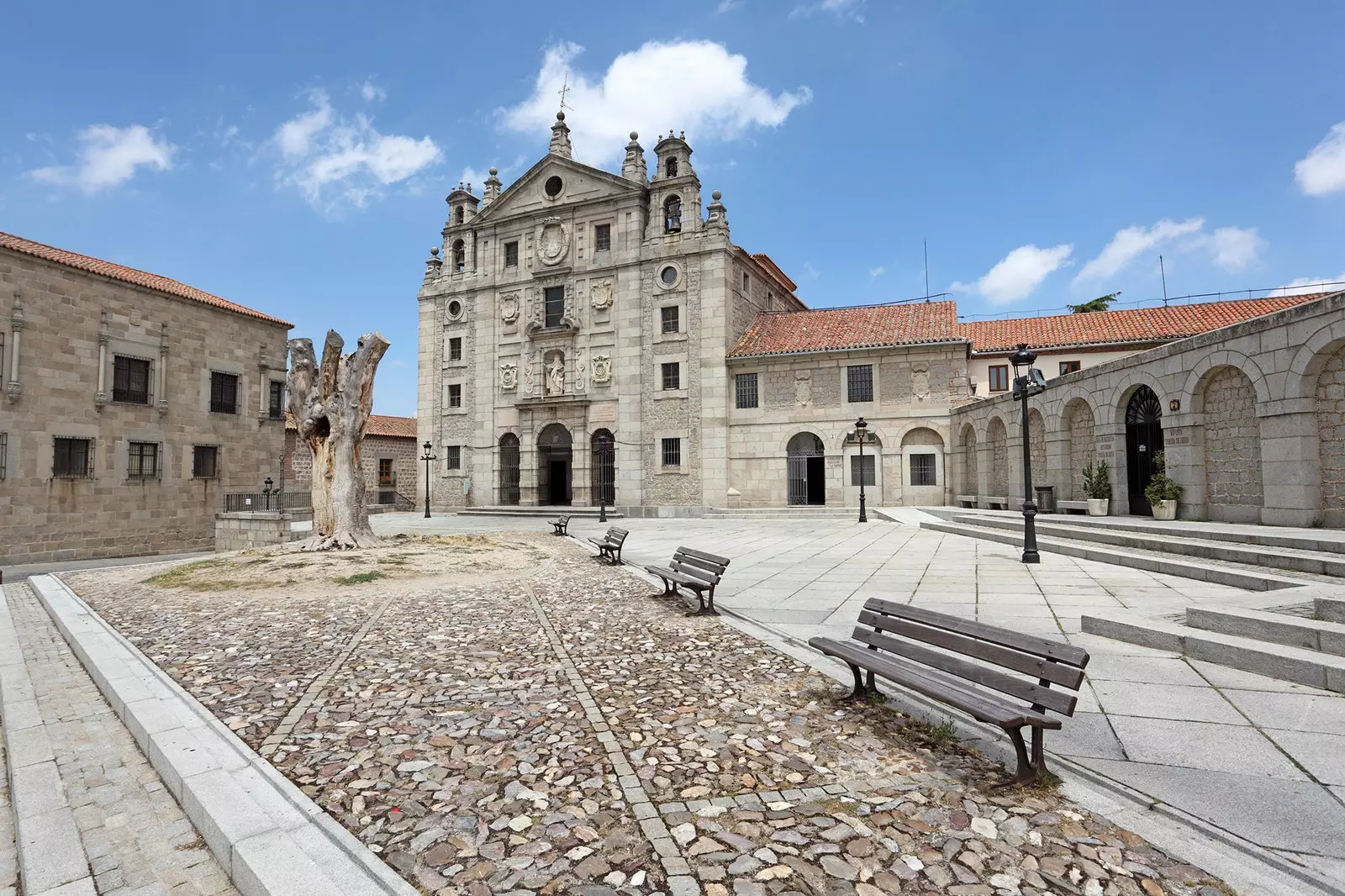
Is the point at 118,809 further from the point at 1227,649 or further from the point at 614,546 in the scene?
the point at 614,546

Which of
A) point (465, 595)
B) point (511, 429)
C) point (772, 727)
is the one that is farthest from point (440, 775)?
point (511, 429)

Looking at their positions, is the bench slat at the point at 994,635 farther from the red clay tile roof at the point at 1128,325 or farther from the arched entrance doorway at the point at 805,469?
the red clay tile roof at the point at 1128,325

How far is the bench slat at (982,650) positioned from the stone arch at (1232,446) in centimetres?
1052

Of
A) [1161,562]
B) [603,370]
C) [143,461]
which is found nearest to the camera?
[1161,562]

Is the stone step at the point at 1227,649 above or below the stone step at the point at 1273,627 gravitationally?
below

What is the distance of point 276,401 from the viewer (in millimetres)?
29625

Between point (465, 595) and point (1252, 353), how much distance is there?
13.9m

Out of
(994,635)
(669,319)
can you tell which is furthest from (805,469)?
(994,635)

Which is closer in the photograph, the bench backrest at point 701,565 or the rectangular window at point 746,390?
the bench backrest at point 701,565

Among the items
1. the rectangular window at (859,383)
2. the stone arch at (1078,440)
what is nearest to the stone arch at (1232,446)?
the stone arch at (1078,440)

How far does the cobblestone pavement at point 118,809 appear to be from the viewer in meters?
2.97

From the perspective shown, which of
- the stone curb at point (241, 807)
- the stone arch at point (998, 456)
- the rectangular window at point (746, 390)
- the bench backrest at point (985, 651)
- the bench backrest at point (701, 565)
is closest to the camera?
the stone curb at point (241, 807)

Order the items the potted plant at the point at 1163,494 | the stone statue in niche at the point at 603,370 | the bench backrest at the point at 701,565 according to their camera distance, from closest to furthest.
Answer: the bench backrest at the point at 701,565 < the potted plant at the point at 1163,494 < the stone statue in niche at the point at 603,370

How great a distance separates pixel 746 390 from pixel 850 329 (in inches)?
227
